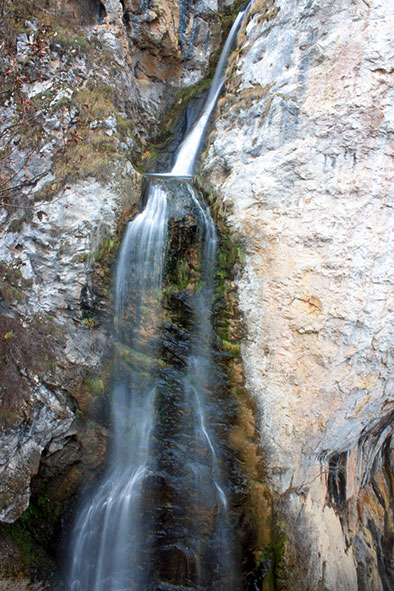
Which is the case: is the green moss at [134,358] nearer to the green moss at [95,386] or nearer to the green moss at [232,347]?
the green moss at [95,386]

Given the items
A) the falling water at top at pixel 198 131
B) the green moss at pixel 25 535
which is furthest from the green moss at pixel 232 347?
the green moss at pixel 25 535

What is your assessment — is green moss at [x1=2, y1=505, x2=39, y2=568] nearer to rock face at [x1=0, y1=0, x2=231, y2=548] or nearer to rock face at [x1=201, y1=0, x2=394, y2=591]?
rock face at [x1=0, y1=0, x2=231, y2=548]

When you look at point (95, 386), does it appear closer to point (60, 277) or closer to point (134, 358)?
point (134, 358)

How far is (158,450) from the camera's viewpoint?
6191mm

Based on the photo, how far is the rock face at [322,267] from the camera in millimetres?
5676

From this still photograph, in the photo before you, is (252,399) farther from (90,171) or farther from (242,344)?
(90,171)

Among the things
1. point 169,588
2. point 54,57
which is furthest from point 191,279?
point 54,57

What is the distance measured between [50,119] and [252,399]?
6603 mm

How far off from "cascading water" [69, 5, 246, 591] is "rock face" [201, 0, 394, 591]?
0.84m

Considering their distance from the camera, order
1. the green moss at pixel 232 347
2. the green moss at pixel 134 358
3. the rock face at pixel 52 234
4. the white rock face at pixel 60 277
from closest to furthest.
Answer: the rock face at pixel 52 234
the white rock face at pixel 60 277
the green moss at pixel 232 347
the green moss at pixel 134 358

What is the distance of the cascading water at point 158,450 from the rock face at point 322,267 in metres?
0.84

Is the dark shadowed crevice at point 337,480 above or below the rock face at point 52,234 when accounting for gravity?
below

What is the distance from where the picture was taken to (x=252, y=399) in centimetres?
616

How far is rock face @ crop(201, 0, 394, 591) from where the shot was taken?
5.68 metres
